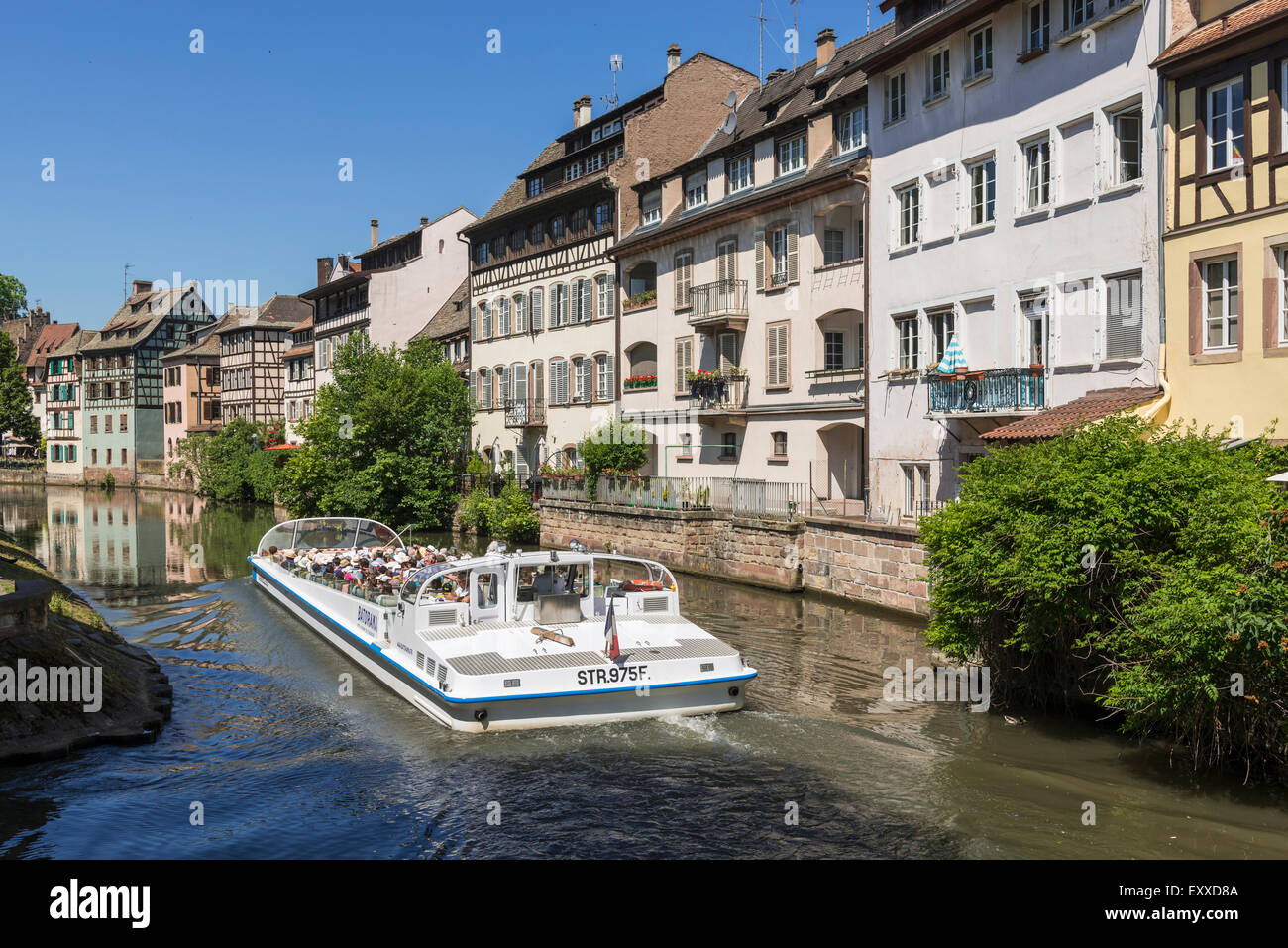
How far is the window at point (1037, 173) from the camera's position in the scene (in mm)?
20703

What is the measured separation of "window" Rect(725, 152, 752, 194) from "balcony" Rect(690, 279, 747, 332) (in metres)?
2.84

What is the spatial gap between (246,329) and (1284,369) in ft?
212

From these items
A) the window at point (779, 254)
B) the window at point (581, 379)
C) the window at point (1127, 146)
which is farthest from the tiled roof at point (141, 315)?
the window at point (1127, 146)

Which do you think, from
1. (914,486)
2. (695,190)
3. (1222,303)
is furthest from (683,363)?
(1222,303)

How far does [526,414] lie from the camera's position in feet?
137

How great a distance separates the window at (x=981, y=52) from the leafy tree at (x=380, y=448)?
2368cm

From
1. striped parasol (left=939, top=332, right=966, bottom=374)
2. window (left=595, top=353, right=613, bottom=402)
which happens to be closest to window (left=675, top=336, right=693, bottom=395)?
window (left=595, top=353, right=613, bottom=402)

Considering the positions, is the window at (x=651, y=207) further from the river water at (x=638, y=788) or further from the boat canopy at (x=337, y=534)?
the river water at (x=638, y=788)

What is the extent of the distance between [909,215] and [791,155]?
20.2 ft

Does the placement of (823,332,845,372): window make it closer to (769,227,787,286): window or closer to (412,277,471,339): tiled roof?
(769,227,787,286): window

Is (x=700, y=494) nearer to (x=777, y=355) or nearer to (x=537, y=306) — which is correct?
(x=777, y=355)

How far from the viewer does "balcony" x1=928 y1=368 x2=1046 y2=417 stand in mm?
20594
